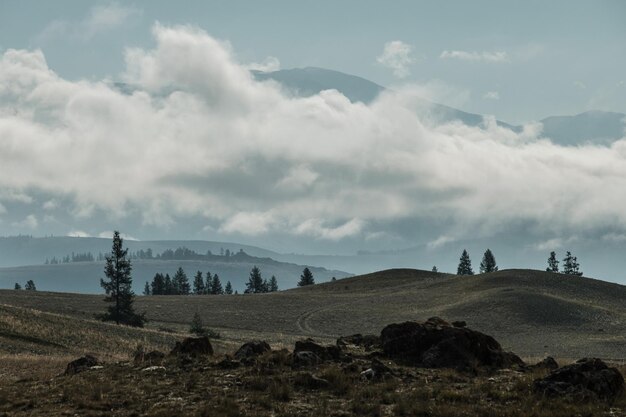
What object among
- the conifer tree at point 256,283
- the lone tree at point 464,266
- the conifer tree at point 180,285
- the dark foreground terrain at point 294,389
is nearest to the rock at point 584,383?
the dark foreground terrain at point 294,389

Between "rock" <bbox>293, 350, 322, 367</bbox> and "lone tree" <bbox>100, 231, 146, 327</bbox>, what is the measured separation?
5815cm

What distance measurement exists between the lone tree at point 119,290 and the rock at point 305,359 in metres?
58.1

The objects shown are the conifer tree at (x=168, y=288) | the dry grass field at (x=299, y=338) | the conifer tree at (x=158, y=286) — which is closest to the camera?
the dry grass field at (x=299, y=338)

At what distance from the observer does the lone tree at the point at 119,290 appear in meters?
74.9

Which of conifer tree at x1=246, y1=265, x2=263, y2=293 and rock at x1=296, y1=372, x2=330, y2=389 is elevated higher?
conifer tree at x1=246, y1=265, x2=263, y2=293

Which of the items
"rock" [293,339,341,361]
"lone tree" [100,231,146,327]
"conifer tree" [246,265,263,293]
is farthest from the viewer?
"conifer tree" [246,265,263,293]

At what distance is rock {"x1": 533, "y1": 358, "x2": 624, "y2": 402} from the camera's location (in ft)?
54.0

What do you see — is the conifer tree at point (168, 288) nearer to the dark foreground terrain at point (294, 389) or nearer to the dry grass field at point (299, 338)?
the dry grass field at point (299, 338)

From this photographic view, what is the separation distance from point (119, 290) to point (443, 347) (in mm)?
63379

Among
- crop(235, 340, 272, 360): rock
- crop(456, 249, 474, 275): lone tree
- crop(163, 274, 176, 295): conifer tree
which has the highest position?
crop(456, 249, 474, 275): lone tree

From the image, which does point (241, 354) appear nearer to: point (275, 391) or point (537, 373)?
point (275, 391)

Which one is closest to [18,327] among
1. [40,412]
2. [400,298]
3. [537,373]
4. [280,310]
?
[40,412]

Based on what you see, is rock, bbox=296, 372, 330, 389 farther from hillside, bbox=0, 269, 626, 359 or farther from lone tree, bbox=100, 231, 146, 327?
lone tree, bbox=100, 231, 146, 327

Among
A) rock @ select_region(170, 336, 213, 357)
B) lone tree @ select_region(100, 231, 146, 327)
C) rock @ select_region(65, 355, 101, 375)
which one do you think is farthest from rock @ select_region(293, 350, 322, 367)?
lone tree @ select_region(100, 231, 146, 327)
